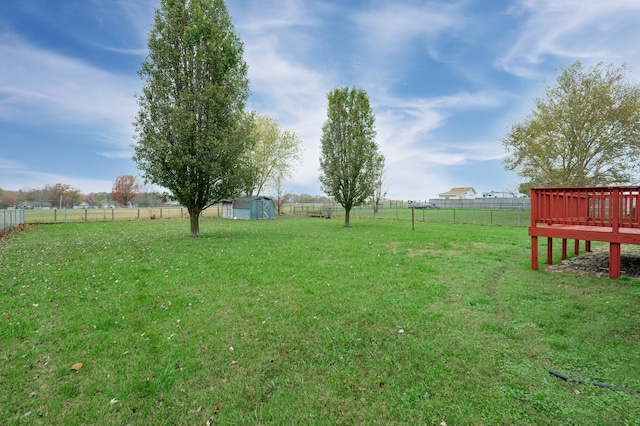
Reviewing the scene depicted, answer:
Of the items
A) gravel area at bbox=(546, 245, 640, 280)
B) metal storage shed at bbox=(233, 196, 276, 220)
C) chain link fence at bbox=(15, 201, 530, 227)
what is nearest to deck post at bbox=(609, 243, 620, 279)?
gravel area at bbox=(546, 245, 640, 280)

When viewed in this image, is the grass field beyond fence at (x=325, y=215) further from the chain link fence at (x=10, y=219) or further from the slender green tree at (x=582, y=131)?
the slender green tree at (x=582, y=131)

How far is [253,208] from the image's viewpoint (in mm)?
30328

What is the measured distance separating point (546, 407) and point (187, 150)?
13.1 m

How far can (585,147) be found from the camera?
70.0 ft

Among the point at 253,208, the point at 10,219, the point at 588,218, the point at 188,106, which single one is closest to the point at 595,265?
the point at 588,218

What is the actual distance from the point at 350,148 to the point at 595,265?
13.8m

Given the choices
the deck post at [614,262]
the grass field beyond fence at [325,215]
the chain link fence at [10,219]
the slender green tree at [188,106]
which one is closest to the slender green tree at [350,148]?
the slender green tree at [188,106]

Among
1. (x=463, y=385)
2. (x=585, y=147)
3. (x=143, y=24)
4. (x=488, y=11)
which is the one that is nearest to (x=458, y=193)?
(x=585, y=147)

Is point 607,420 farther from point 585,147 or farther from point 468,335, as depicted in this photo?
point 585,147

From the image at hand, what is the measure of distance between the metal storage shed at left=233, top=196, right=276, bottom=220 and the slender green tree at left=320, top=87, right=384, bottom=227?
42.9ft

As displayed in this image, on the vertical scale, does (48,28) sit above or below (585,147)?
above

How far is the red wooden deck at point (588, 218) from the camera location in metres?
6.08

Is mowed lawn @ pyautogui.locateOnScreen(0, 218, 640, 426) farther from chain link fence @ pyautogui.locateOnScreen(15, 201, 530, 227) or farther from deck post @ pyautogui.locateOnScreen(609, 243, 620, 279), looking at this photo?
chain link fence @ pyautogui.locateOnScreen(15, 201, 530, 227)

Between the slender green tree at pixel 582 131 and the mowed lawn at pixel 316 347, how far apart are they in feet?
69.4
